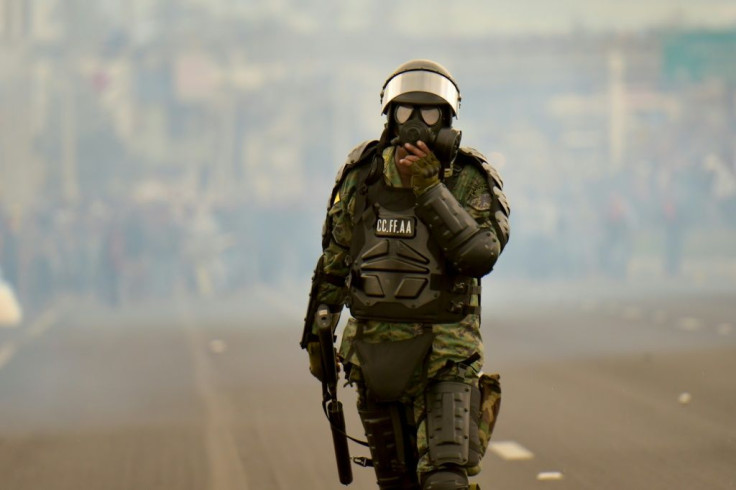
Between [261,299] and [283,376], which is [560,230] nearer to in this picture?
[261,299]

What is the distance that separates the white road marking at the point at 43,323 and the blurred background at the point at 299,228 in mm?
291

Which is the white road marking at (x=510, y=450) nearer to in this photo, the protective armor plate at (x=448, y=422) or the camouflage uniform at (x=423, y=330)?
the camouflage uniform at (x=423, y=330)

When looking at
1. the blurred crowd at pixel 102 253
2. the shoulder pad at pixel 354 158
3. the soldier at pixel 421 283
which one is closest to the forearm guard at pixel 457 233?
the soldier at pixel 421 283

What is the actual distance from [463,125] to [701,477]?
45.4 m

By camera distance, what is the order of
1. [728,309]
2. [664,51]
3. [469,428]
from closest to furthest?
[469,428]
[728,309]
[664,51]

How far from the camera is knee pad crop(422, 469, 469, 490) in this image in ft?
16.3

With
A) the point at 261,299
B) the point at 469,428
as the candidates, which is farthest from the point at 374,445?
the point at 261,299

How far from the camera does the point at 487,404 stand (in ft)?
17.5

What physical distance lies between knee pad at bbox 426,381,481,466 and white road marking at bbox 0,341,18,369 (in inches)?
423

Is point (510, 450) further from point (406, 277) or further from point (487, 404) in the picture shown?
point (406, 277)

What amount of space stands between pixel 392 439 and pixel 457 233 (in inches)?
31.6

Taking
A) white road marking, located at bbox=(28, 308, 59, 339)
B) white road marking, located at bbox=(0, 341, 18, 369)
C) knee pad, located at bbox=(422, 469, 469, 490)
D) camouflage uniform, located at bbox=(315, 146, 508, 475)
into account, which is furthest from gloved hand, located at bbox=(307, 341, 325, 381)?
white road marking, located at bbox=(28, 308, 59, 339)

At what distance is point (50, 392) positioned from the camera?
1238 cm

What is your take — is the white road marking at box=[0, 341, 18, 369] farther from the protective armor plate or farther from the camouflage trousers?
the protective armor plate
